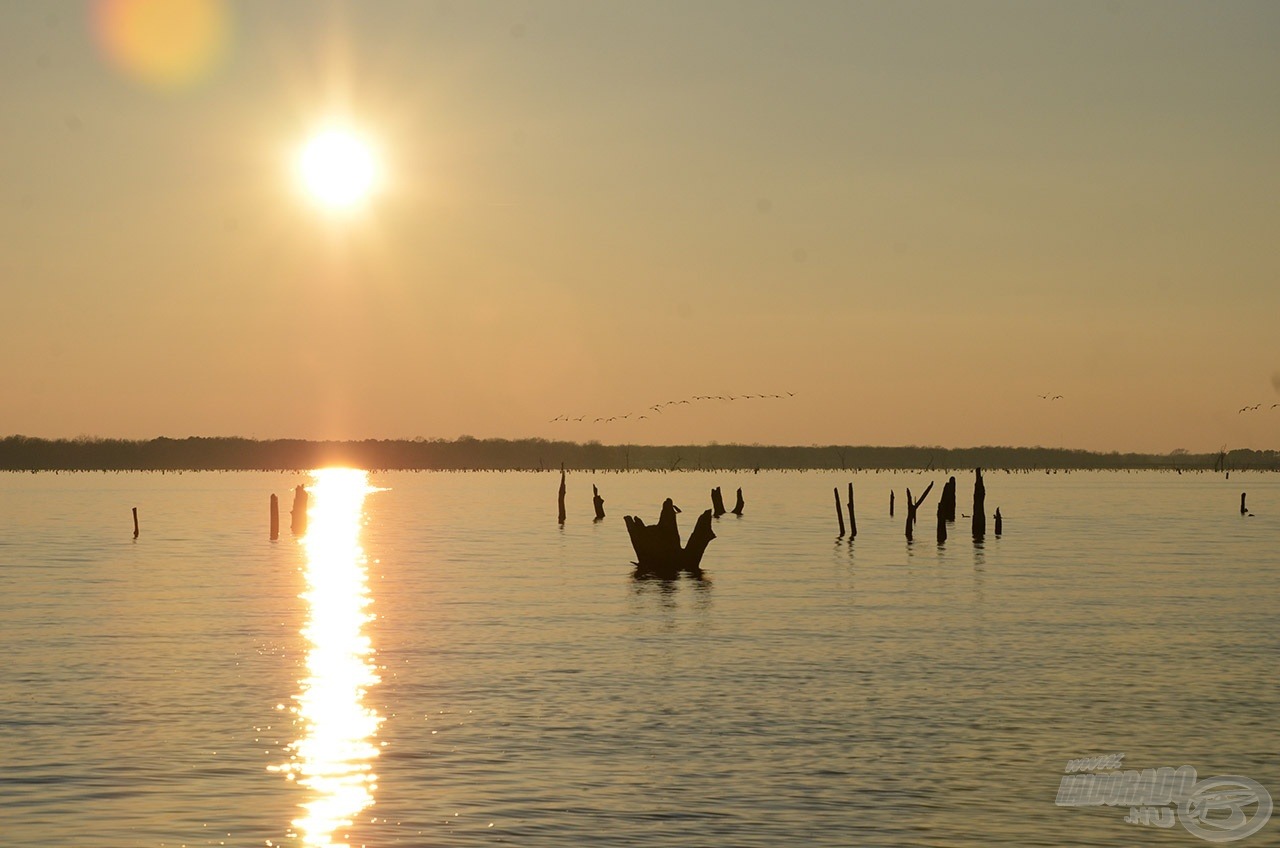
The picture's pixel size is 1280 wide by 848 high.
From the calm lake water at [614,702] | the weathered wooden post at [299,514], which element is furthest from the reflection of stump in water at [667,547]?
the weathered wooden post at [299,514]

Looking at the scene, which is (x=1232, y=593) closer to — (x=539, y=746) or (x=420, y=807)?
(x=539, y=746)

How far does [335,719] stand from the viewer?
24625mm

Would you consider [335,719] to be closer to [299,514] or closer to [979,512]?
[979,512]

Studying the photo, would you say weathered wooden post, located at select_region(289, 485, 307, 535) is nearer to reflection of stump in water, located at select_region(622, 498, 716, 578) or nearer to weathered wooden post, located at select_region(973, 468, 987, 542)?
reflection of stump in water, located at select_region(622, 498, 716, 578)

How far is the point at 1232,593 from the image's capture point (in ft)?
166

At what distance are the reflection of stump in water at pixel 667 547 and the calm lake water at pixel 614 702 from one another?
6.86 feet

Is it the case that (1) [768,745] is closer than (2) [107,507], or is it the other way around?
(1) [768,745]

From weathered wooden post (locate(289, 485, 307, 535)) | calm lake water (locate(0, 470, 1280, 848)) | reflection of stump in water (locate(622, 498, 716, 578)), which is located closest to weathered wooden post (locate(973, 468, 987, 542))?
calm lake water (locate(0, 470, 1280, 848))

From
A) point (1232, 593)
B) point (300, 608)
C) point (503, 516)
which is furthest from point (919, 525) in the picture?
point (300, 608)

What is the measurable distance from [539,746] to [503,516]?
4335 inches

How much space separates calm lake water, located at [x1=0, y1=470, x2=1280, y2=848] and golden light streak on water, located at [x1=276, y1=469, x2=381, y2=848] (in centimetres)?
8

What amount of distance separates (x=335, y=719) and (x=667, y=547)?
119ft

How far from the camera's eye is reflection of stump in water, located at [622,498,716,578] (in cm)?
6019

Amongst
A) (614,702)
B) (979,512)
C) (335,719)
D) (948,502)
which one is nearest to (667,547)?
(979,512)
